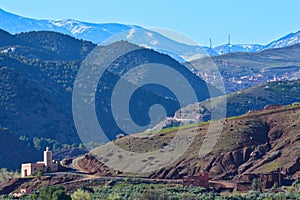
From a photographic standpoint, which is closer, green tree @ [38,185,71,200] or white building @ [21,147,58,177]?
green tree @ [38,185,71,200]

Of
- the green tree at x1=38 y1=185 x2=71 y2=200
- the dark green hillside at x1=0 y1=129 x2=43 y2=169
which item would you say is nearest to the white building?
the green tree at x1=38 y1=185 x2=71 y2=200

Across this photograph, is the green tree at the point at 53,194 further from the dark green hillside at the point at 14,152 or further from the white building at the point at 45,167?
the dark green hillside at the point at 14,152

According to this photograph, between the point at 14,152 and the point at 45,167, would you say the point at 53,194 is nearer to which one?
the point at 45,167

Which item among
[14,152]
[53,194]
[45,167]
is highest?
[14,152]

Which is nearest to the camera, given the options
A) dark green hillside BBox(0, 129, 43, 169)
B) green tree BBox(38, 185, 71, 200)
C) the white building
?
green tree BBox(38, 185, 71, 200)

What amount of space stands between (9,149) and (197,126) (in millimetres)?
46448

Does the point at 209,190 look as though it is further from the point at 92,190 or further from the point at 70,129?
the point at 70,129

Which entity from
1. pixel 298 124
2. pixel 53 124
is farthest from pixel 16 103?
pixel 298 124

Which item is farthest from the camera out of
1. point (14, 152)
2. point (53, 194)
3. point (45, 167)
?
point (14, 152)

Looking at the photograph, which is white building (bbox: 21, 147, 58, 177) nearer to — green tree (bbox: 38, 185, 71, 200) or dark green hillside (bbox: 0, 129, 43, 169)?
green tree (bbox: 38, 185, 71, 200)

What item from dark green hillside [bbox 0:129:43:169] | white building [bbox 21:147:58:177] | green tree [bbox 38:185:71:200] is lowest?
green tree [bbox 38:185:71:200]

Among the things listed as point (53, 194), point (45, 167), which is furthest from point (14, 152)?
point (53, 194)

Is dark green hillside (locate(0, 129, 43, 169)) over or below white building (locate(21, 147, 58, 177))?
over

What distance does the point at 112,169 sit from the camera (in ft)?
344
